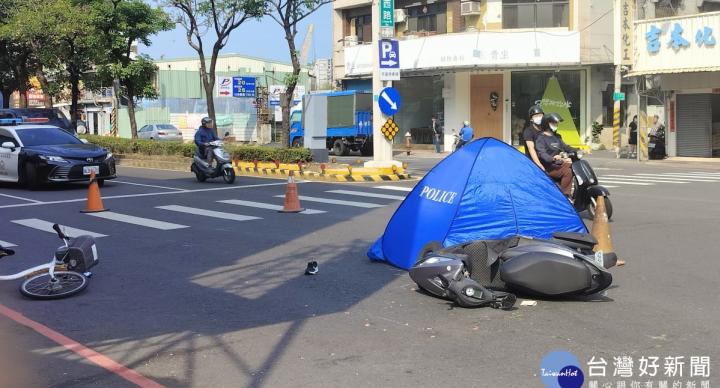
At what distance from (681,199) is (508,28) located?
21.6 metres

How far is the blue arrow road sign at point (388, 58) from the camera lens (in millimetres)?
20719

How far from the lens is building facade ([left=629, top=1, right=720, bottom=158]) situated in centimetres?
2639

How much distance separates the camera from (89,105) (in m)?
65.1

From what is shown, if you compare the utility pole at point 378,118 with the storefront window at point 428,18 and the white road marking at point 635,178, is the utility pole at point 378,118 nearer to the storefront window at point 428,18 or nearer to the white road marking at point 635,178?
the white road marking at point 635,178

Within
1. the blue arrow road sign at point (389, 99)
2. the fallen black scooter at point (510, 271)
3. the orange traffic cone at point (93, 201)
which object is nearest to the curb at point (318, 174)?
the blue arrow road sign at point (389, 99)

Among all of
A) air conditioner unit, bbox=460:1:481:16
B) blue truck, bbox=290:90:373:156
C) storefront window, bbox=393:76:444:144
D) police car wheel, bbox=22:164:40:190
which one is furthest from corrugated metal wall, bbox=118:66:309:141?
police car wheel, bbox=22:164:40:190

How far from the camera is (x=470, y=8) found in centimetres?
3503

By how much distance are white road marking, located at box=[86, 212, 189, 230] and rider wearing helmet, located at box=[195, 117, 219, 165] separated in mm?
5841

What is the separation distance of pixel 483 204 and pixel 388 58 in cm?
1303

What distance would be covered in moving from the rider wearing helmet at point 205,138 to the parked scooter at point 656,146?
1765 cm

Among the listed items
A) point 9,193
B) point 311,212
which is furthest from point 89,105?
point 311,212

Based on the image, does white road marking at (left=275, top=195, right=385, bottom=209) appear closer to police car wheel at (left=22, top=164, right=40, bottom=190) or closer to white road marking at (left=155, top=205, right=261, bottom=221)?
white road marking at (left=155, top=205, right=261, bottom=221)

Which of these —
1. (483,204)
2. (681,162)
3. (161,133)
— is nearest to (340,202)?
(483,204)

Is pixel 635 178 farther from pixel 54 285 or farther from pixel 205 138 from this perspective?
pixel 54 285
